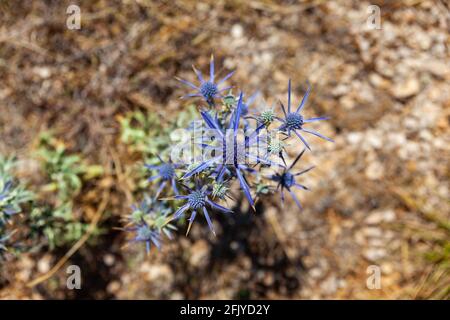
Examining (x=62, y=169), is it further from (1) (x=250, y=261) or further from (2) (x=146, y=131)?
(1) (x=250, y=261)

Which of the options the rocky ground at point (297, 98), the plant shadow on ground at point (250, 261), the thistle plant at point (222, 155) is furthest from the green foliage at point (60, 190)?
the plant shadow on ground at point (250, 261)

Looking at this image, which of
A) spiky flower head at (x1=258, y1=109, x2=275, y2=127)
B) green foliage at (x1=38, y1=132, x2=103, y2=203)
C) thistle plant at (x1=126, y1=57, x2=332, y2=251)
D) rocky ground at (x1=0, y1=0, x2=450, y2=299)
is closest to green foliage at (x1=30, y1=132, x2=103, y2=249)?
green foliage at (x1=38, y1=132, x2=103, y2=203)

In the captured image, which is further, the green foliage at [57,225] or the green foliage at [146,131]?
the green foliage at [57,225]

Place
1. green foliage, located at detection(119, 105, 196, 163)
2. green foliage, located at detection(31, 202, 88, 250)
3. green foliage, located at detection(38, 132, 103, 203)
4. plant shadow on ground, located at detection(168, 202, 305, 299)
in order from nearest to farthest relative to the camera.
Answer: green foliage, located at detection(119, 105, 196, 163) < green foliage, located at detection(31, 202, 88, 250) < green foliage, located at detection(38, 132, 103, 203) < plant shadow on ground, located at detection(168, 202, 305, 299)

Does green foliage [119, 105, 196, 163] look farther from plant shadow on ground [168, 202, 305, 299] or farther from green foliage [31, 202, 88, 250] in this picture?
plant shadow on ground [168, 202, 305, 299]

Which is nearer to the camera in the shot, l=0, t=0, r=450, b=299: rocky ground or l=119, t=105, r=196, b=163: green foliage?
l=119, t=105, r=196, b=163: green foliage

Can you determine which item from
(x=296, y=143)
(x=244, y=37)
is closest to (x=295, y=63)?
(x=244, y=37)

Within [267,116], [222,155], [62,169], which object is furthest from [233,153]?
[62,169]

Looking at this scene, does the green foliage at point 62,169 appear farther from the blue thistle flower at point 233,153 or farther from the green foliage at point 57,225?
the blue thistle flower at point 233,153
